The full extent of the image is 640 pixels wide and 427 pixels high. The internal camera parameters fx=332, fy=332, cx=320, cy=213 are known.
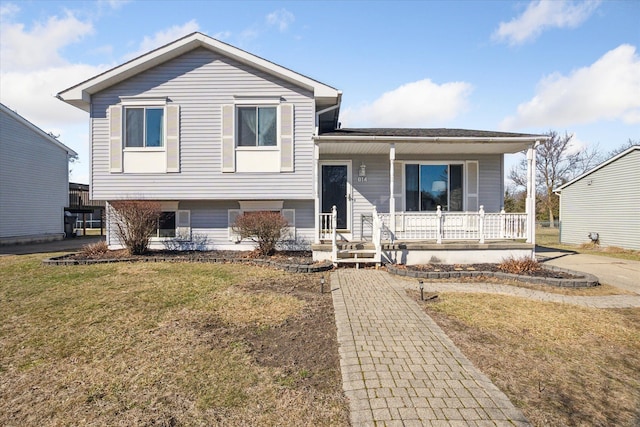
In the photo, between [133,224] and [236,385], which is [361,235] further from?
[236,385]

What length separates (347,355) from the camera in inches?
→ 159

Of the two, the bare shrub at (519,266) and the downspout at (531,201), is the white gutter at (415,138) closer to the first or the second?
the downspout at (531,201)

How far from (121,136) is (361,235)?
8.95 m

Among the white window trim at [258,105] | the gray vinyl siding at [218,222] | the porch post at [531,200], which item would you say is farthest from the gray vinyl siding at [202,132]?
the porch post at [531,200]

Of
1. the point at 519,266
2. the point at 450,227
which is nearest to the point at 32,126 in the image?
the point at 450,227

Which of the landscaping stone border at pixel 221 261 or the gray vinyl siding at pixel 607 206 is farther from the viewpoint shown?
the gray vinyl siding at pixel 607 206

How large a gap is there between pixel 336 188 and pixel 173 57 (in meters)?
7.22

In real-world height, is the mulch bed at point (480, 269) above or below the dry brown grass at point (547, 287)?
above

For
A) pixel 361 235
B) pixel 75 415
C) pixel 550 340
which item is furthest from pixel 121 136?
pixel 550 340

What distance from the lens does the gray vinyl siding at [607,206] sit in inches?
599

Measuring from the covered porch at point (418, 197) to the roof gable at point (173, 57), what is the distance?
193cm

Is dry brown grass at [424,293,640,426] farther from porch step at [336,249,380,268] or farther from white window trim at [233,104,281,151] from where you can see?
white window trim at [233,104,281,151]

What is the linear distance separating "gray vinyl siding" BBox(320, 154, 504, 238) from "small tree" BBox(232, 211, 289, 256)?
2.97 meters

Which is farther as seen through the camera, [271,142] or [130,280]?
[271,142]
